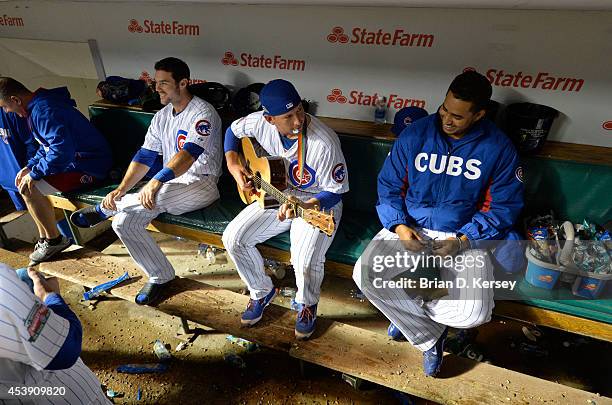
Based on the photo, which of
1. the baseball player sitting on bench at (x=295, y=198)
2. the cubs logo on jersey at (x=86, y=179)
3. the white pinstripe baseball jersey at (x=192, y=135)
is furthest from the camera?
the cubs logo on jersey at (x=86, y=179)

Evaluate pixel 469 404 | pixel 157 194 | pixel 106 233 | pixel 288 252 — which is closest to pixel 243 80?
pixel 157 194

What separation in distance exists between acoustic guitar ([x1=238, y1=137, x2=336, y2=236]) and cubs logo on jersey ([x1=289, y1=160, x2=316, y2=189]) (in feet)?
0.15

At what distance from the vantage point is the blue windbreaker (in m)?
2.52

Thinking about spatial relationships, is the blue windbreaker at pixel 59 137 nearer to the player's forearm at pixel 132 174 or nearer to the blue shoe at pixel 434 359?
the player's forearm at pixel 132 174

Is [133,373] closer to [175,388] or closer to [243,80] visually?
[175,388]

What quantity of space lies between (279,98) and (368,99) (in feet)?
3.24

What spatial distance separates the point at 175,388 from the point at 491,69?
2.71m

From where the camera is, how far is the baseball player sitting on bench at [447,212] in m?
1.84

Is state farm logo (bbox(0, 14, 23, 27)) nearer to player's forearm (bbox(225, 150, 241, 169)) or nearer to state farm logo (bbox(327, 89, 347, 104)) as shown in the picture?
player's forearm (bbox(225, 150, 241, 169))

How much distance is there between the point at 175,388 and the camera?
7.38 ft

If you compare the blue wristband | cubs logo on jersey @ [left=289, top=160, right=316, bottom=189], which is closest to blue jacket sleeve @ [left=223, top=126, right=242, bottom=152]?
the blue wristband

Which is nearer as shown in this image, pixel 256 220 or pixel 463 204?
pixel 463 204

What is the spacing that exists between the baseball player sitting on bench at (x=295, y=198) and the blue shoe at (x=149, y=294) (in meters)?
0.65

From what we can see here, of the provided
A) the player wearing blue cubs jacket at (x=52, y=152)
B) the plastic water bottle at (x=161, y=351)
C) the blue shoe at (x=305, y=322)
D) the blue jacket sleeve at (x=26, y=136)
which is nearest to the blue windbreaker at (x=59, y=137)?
the player wearing blue cubs jacket at (x=52, y=152)
